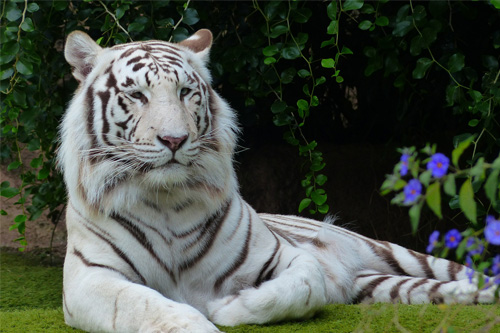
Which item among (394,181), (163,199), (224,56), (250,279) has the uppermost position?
(394,181)

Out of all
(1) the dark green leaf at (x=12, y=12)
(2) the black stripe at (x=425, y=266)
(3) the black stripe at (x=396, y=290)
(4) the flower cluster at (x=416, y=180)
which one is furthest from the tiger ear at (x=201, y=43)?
(4) the flower cluster at (x=416, y=180)

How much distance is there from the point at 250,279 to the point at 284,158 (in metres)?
2.41

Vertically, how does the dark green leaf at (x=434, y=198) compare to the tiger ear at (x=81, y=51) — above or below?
above

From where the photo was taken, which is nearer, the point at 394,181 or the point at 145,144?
the point at 394,181

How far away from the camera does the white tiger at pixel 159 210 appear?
2621mm

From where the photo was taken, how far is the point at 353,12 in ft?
15.7

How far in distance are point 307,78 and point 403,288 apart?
1540 millimetres

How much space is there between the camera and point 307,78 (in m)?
4.36

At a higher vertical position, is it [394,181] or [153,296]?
[394,181]

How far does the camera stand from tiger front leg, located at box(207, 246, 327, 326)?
259cm

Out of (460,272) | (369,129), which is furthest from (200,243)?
(369,129)

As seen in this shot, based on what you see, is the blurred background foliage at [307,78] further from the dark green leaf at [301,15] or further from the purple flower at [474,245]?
the purple flower at [474,245]

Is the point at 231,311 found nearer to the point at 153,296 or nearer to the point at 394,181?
the point at 153,296

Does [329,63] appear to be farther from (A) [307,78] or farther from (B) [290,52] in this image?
(A) [307,78]
